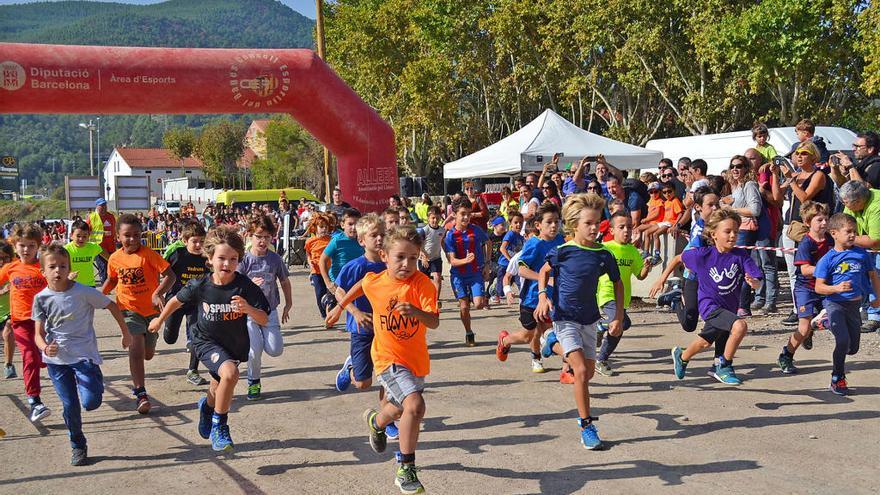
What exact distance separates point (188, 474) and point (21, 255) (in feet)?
10.8

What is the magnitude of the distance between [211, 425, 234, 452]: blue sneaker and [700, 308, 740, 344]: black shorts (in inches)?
157

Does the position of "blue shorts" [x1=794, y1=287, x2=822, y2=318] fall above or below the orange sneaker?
above

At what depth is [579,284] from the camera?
20.7 feet

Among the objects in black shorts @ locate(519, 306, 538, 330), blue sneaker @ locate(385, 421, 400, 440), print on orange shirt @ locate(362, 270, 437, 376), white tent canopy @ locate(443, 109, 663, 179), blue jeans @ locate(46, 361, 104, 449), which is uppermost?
white tent canopy @ locate(443, 109, 663, 179)

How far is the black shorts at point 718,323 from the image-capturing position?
7297 mm

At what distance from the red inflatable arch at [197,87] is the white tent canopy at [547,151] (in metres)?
2.52

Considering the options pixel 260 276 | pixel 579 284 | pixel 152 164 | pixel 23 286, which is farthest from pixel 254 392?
pixel 152 164

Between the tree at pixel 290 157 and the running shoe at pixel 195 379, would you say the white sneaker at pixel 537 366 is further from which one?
the tree at pixel 290 157

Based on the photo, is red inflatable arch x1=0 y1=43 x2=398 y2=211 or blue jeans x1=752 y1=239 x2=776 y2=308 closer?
blue jeans x1=752 y1=239 x2=776 y2=308

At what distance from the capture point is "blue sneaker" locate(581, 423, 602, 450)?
19.1 feet

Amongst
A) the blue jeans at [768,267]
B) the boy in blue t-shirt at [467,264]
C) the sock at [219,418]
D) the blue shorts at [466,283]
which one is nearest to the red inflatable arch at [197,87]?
the boy in blue t-shirt at [467,264]

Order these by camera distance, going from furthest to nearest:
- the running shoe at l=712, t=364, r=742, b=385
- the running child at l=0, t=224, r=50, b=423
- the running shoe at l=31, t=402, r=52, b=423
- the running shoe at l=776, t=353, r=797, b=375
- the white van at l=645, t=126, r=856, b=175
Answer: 1. the white van at l=645, t=126, r=856, b=175
2. the running shoe at l=776, t=353, r=797, b=375
3. the running shoe at l=712, t=364, r=742, b=385
4. the running child at l=0, t=224, r=50, b=423
5. the running shoe at l=31, t=402, r=52, b=423

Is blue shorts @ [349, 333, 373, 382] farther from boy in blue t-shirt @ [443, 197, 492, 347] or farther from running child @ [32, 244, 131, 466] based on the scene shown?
boy in blue t-shirt @ [443, 197, 492, 347]

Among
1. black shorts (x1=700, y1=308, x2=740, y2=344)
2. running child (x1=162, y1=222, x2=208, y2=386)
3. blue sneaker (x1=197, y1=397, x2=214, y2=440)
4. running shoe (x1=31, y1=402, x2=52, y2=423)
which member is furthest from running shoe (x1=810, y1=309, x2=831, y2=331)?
running shoe (x1=31, y1=402, x2=52, y2=423)
